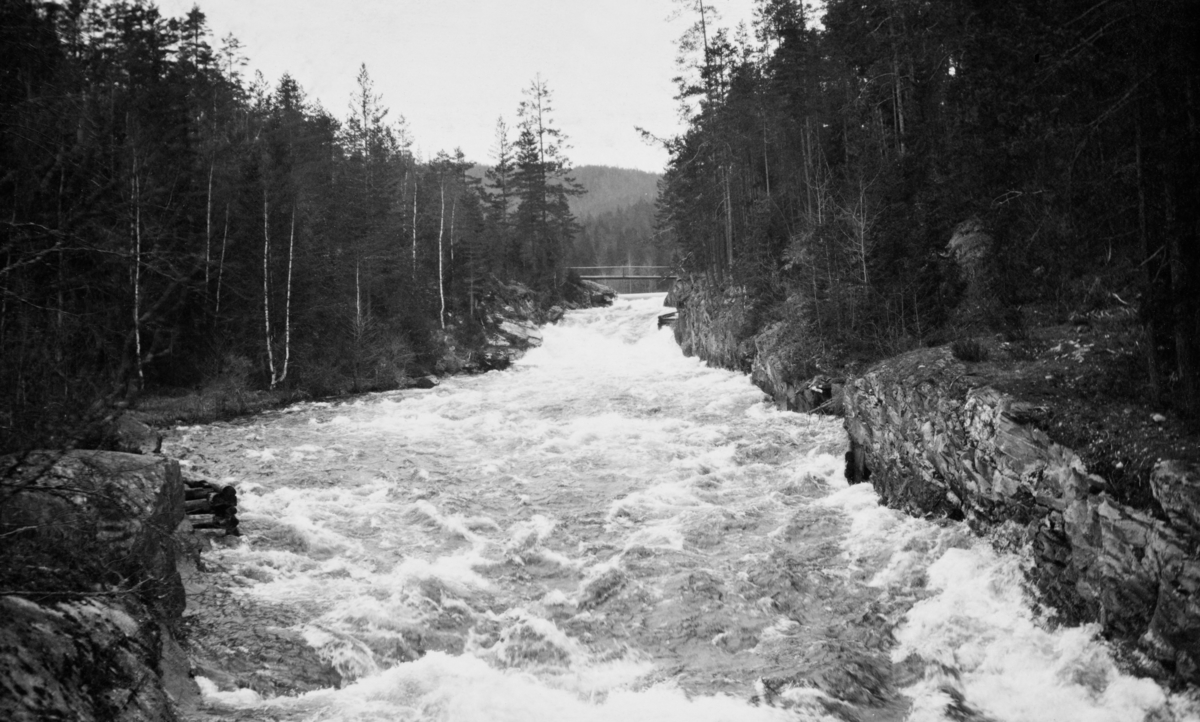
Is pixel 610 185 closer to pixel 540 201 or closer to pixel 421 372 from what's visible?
pixel 540 201

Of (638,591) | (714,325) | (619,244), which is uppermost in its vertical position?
(619,244)

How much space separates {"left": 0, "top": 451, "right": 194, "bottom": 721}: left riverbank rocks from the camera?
4230 mm

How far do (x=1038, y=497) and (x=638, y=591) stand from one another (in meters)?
5.24

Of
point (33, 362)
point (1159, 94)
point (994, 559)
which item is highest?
point (1159, 94)

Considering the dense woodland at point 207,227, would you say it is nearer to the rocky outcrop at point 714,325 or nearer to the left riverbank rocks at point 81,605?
the left riverbank rocks at point 81,605

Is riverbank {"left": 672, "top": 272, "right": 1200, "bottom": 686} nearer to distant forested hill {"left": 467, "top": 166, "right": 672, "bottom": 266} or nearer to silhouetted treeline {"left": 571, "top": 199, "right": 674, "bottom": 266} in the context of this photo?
distant forested hill {"left": 467, "top": 166, "right": 672, "bottom": 266}

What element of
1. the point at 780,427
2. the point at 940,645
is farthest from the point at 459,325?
the point at 940,645

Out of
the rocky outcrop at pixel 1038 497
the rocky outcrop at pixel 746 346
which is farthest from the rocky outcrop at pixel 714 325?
the rocky outcrop at pixel 1038 497

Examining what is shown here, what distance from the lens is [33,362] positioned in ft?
15.1

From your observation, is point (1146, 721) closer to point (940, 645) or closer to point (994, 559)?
point (940, 645)

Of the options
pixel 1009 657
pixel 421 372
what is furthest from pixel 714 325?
pixel 1009 657

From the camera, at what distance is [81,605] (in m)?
→ 5.11

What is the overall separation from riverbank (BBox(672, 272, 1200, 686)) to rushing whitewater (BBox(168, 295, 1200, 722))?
0.43 meters

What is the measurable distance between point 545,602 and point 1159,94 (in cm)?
939
